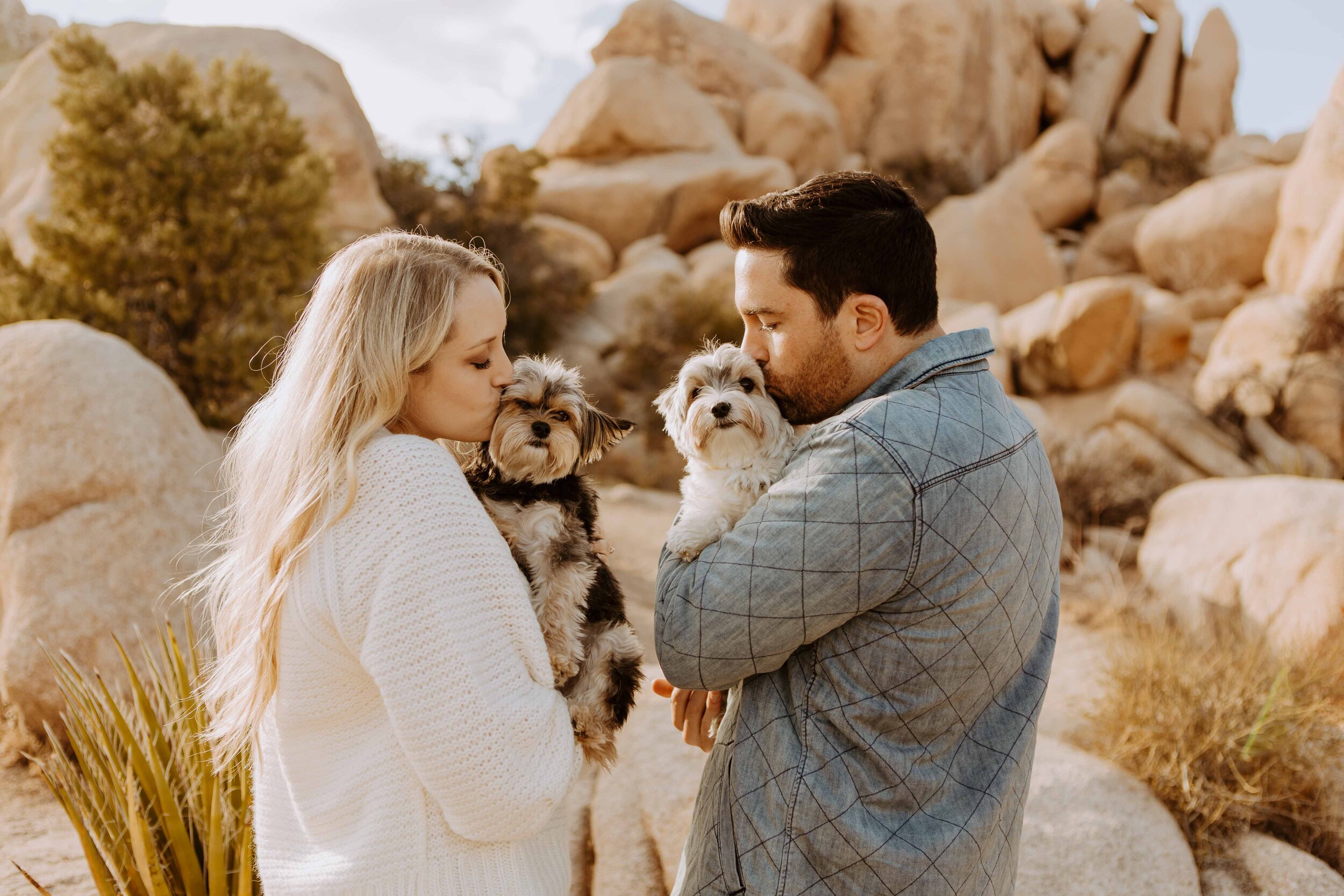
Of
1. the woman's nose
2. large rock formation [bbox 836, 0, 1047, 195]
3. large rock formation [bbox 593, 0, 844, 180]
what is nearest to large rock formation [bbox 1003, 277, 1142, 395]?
the woman's nose

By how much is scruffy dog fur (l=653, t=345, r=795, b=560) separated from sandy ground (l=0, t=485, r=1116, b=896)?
317 centimetres

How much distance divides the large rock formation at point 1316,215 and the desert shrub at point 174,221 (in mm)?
15460

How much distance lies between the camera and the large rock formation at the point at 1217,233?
20219mm

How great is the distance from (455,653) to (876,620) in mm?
936

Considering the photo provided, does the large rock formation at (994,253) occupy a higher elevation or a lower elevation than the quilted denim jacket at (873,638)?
lower

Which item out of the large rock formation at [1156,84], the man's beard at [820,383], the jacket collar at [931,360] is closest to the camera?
the jacket collar at [931,360]

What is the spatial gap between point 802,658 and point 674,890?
82 cm

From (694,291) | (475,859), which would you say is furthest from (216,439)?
(694,291)

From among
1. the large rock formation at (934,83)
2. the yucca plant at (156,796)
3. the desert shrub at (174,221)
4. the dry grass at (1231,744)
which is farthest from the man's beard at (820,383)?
the large rock formation at (934,83)

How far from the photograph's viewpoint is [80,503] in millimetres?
6098

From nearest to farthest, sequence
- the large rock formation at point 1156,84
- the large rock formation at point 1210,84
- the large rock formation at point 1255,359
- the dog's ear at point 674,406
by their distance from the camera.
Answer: the dog's ear at point 674,406, the large rock formation at point 1255,359, the large rock formation at point 1156,84, the large rock formation at point 1210,84

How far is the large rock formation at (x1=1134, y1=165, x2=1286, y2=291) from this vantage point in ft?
66.3

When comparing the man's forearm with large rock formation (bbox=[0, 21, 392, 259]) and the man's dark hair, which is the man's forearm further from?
large rock formation (bbox=[0, 21, 392, 259])

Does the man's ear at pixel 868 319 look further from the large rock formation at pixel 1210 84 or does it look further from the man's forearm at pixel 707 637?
the large rock formation at pixel 1210 84
